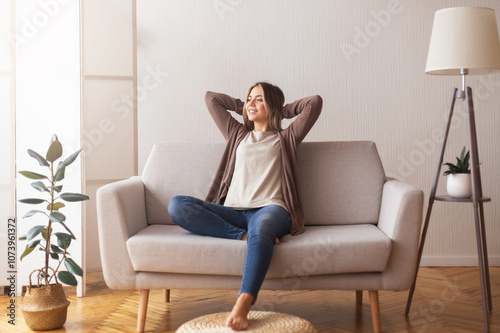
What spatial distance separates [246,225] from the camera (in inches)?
98.2

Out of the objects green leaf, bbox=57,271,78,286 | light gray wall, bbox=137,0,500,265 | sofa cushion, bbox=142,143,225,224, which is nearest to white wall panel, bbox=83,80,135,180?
light gray wall, bbox=137,0,500,265

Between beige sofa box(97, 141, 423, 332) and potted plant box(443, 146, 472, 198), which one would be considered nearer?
beige sofa box(97, 141, 423, 332)

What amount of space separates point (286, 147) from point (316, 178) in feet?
0.78

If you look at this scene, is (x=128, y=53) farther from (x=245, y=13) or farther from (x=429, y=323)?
(x=429, y=323)

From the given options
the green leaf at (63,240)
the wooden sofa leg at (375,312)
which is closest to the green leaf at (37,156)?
the green leaf at (63,240)

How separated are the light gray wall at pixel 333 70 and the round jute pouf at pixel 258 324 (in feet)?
5.86

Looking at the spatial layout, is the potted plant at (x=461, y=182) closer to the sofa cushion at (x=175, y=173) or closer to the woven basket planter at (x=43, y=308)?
the sofa cushion at (x=175, y=173)

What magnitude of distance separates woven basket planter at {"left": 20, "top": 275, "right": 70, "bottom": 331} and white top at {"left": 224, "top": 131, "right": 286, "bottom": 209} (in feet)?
3.01

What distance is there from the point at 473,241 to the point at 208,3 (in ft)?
7.99

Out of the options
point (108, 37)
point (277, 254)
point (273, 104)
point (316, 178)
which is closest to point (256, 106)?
point (273, 104)

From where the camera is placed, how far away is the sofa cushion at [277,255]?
7.25 feet

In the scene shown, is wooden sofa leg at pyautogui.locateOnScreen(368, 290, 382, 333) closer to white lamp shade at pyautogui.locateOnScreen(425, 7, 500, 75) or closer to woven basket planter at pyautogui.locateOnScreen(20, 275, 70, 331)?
white lamp shade at pyautogui.locateOnScreen(425, 7, 500, 75)

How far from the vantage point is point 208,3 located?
141 inches

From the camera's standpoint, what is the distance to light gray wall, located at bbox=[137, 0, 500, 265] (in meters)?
3.58
